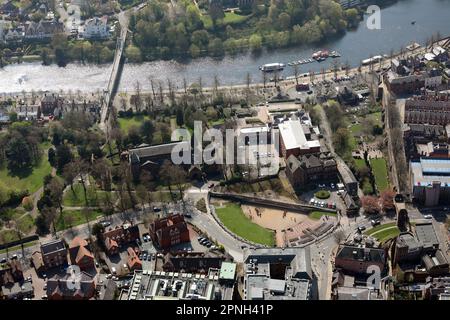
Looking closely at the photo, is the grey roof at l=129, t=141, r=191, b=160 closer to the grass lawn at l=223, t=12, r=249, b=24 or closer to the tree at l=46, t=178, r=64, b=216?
the tree at l=46, t=178, r=64, b=216

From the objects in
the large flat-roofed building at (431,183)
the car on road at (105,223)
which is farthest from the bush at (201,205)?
the large flat-roofed building at (431,183)

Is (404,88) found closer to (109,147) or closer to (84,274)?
(109,147)

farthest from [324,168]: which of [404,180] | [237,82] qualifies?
[237,82]

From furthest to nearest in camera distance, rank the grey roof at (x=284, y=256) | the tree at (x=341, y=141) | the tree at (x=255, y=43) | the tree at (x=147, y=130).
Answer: the tree at (x=255, y=43)
the tree at (x=147, y=130)
the tree at (x=341, y=141)
the grey roof at (x=284, y=256)

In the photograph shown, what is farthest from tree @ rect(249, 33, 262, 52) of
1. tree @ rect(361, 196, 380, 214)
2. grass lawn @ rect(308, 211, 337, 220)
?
tree @ rect(361, 196, 380, 214)

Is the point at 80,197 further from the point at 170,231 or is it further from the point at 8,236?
the point at 170,231

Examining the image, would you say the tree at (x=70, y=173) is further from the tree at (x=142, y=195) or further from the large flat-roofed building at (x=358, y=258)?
the large flat-roofed building at (x=358, y=258)
